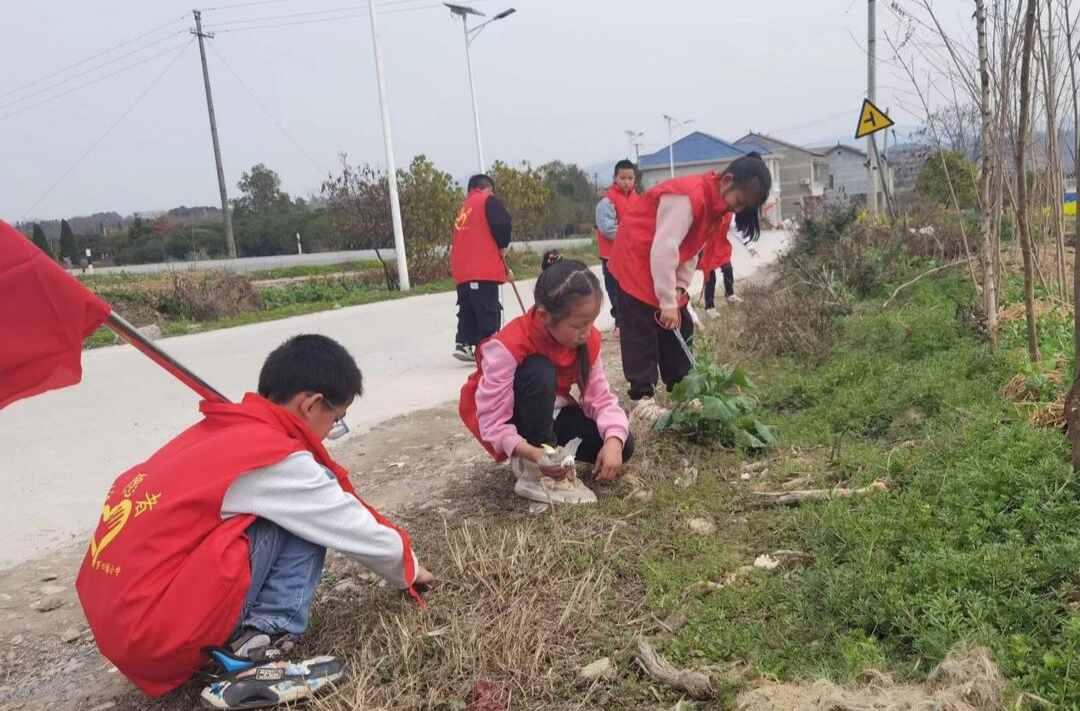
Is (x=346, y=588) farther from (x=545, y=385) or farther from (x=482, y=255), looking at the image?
(x=482, y=255)

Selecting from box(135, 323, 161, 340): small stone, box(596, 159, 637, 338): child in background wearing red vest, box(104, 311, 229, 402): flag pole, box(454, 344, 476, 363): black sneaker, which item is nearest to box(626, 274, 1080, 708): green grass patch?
box(104, 311, 229, 402): flag pole

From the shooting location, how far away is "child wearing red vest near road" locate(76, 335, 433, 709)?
184cm

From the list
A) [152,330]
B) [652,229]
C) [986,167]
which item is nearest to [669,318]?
[652,229]

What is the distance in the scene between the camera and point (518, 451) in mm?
2955

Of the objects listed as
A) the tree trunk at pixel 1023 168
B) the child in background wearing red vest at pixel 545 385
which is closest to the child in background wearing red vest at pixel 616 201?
the tree trunk at pixel 1023 168

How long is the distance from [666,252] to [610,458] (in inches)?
49.9

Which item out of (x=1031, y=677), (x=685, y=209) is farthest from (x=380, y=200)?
(x=1031, y=677)

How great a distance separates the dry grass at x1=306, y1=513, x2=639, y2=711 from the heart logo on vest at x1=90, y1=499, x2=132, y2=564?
2.06 feet

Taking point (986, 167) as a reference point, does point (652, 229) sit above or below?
below

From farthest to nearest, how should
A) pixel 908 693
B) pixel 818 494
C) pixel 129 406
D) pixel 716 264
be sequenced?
pixel 716 264 → pixel 129 406 → pixel 818 494 → pixel 908 693

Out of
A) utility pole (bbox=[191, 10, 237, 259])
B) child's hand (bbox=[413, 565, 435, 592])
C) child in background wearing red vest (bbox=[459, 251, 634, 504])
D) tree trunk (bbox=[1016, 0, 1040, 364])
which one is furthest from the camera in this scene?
utility pole (bbox=[191, 10, 237, 259])

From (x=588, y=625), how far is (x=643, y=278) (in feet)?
7.44

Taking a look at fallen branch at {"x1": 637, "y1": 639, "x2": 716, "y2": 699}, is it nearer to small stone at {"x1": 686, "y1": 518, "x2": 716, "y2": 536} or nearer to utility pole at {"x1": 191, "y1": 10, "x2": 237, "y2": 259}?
small stone at {"x1": 686, "y1": 518, "x2": 716, "y2": 536}

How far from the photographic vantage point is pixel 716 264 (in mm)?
6090
